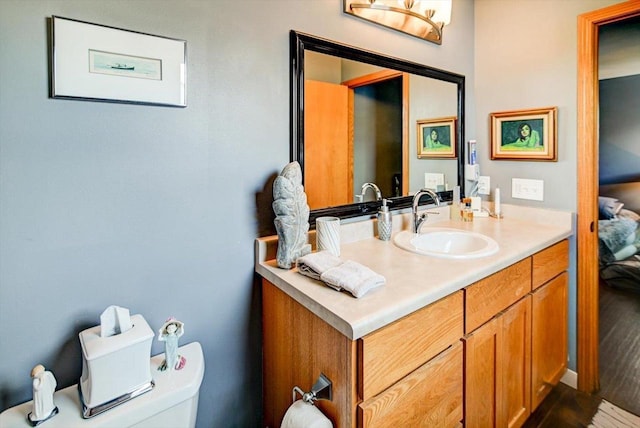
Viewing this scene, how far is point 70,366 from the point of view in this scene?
0.97m

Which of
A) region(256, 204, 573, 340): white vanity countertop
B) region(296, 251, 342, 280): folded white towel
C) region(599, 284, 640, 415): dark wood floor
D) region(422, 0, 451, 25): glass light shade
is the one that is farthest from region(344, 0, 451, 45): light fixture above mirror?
region(599, 284, 640, 415): dark wood floor

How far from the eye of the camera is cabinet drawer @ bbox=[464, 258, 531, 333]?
119cm

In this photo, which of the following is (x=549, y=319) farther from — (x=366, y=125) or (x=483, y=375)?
Result: (x=366, y=125)

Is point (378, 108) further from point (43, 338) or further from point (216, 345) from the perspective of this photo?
point (43, 338)

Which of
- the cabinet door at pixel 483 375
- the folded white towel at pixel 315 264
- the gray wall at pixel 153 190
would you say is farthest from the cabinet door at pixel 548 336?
the gray wall at pixel 153 190

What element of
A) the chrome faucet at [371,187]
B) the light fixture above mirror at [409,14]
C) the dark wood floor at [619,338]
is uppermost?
the light fixture above mirror at [409,14]

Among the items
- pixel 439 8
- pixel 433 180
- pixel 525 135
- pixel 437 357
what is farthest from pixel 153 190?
pixel 525 135

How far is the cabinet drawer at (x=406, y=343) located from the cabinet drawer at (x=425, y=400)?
0.08 ft

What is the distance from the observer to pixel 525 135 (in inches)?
77.3

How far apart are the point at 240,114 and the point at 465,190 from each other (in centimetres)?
153

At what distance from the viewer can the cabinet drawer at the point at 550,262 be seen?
154cm

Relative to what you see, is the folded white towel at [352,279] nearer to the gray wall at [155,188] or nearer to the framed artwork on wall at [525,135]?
the gray wall at [155,188]

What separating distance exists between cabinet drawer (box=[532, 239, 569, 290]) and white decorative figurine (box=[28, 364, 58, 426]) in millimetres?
1742

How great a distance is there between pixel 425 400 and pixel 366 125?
114 cm
